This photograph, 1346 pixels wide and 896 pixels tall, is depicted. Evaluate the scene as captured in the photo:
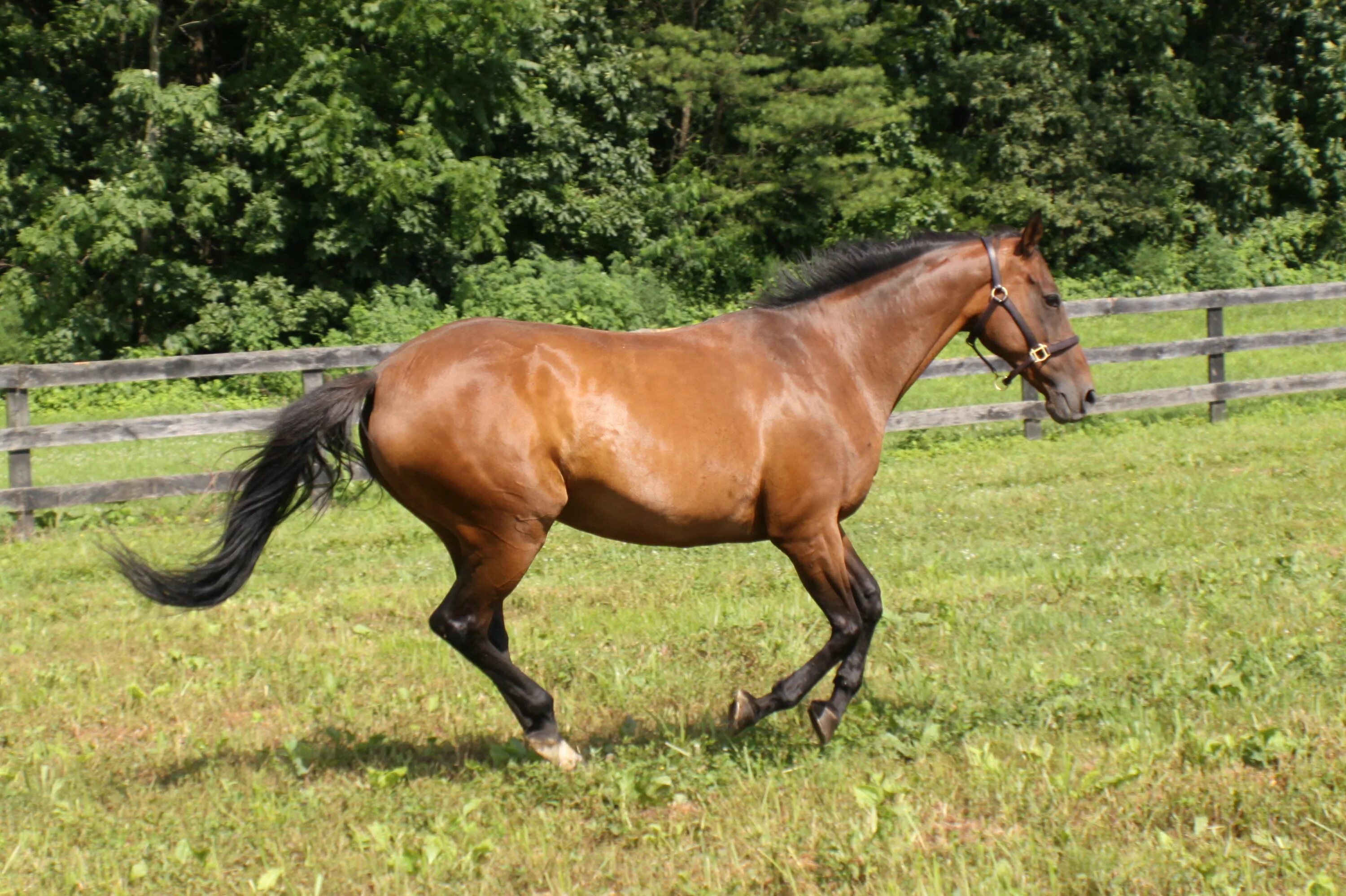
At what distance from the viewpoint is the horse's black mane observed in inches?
218

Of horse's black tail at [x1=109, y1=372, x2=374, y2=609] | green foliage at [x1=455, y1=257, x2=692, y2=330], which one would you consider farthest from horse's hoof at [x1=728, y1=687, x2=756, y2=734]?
green foliage at [x1=455, y1=257, x2=692, y2=330]

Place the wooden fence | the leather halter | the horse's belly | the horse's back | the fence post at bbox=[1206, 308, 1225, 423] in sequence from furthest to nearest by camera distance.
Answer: the fence post at bbox=[1206, 308, 1225, 423]
the wooden fence
the leather halter
the horse's belly
the horse's back

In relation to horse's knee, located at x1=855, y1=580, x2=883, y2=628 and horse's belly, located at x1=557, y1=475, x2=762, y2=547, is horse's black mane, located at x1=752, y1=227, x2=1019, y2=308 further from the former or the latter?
horse's knee, located at x1=855, y1=580, x2=883, y2=628

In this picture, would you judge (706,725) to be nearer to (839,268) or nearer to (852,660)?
(852,660)

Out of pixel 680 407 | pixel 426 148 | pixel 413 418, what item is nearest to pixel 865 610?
pixel 680 407

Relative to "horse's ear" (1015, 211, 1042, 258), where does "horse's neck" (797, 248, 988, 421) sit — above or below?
below

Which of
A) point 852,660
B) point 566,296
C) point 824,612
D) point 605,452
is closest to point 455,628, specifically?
point 605,452

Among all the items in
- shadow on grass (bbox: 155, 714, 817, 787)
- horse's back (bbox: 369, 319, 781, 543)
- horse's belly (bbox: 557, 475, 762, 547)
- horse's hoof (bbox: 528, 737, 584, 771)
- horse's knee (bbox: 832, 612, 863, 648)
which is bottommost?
shadow on grass (bbox: 155, 714, 817, 787)

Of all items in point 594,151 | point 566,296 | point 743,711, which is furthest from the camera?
point 594,151

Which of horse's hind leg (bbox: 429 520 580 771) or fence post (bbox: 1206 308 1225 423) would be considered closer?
horse's hind leg (bbox: 429 520 580 771)

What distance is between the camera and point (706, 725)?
538 cm

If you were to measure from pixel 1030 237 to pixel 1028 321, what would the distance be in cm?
38

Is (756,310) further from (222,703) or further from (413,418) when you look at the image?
(222,703)

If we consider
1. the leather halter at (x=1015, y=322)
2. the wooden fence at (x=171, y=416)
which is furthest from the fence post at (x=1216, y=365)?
the leather halter at (x=1015, y=322)
